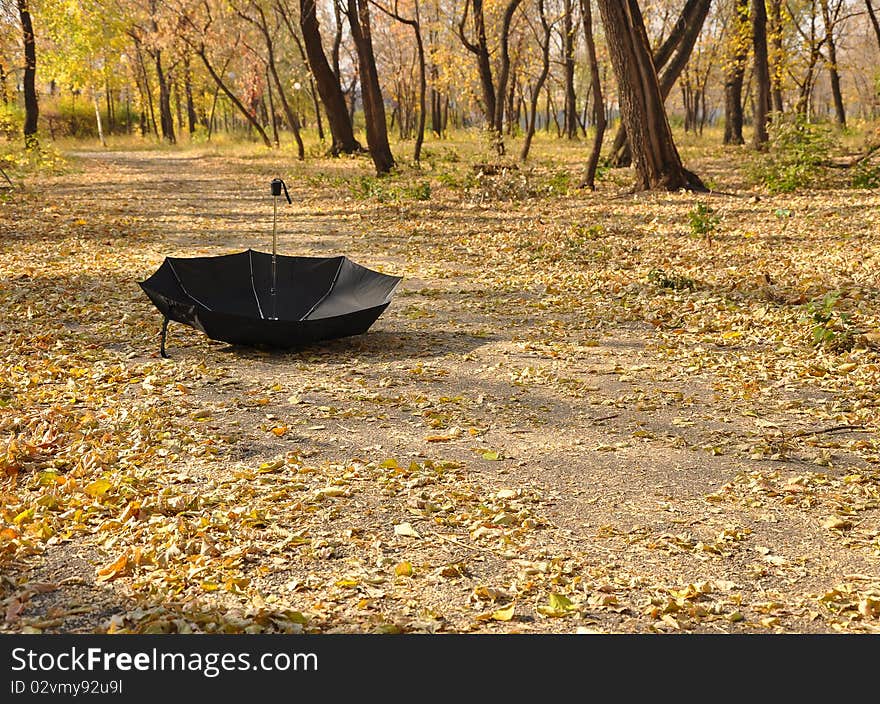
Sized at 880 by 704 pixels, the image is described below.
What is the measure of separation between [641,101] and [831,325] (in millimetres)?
7590

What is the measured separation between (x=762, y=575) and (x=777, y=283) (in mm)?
4587

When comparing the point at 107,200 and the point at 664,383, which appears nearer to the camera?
the point at 664,383

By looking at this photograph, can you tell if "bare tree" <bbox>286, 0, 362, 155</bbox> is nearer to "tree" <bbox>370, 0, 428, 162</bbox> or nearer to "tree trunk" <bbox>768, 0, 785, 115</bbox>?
"tree" <bbox>370, 0, 428, 162</bbox>

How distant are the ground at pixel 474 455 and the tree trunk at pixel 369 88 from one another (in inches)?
360

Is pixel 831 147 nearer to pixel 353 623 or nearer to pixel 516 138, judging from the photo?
pixel 353 623

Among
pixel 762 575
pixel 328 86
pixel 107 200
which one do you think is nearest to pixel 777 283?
pixel 762 575

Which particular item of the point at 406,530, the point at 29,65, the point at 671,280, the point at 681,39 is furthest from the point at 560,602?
the point at 29,65

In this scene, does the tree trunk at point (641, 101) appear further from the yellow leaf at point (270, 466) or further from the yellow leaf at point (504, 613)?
the yellow leaf at point (504, 613)

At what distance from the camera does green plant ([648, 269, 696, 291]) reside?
719 centimetres

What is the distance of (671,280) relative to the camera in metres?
7.28

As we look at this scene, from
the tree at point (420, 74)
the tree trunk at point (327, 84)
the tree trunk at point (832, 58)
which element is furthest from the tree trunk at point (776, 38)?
the tree trunk at point (327, 84)

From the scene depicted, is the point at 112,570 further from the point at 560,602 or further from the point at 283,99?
the point at 283,99

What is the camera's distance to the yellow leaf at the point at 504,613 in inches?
107

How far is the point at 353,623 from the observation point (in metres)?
2.68
